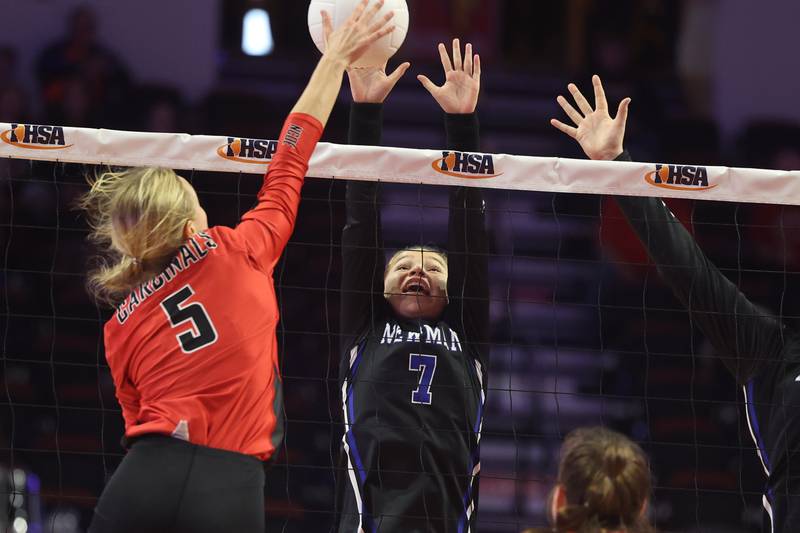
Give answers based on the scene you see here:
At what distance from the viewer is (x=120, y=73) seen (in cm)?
1040

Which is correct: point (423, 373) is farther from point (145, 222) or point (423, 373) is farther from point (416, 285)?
point (145, 222)

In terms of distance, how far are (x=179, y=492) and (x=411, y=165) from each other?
6.03 feet

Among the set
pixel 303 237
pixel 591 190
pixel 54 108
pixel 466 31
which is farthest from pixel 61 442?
pixel 466 31

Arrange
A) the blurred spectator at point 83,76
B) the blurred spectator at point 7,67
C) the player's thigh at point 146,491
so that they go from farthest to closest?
the blurred spectator at point 7,67
the blurred spectator at point 83,76
the player's thigh at point 146,491

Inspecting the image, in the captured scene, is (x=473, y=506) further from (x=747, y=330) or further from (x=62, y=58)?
(x=62, y=58)

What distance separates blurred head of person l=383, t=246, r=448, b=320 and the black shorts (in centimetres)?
158

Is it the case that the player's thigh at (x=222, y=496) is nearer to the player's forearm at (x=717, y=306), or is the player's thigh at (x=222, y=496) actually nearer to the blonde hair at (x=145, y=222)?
the blonde hair at (x=145, y=222)

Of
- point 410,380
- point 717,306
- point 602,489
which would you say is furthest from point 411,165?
point 602,489

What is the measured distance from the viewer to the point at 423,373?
14.4 ft

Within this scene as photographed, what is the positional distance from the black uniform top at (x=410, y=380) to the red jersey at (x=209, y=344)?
1021mm

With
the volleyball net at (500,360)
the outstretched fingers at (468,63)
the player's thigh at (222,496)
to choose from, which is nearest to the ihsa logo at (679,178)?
the outstretched fingers at (468,63)

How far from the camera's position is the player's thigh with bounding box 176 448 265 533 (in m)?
2.97

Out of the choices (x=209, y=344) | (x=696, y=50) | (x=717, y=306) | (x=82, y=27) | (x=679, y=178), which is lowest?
(x=209, y=344)

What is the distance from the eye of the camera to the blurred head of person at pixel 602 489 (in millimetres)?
2656
